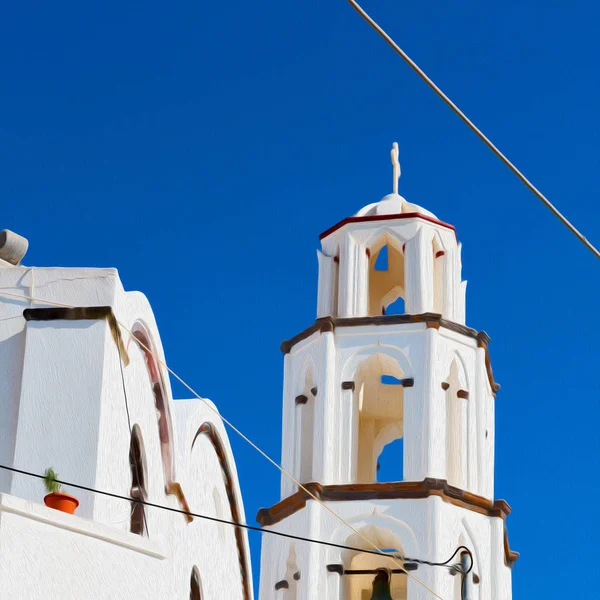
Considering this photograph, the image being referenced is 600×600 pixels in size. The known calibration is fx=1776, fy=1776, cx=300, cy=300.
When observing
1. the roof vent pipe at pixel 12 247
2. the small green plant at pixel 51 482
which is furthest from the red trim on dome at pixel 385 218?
the small green plant at pixel 51 482

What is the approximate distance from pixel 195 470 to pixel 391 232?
8733mm

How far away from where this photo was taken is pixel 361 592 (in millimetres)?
24531

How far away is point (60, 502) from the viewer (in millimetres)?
13297

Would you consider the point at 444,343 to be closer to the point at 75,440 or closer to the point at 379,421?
the point at 379,421

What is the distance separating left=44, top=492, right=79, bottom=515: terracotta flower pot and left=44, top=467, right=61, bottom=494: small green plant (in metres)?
0.32

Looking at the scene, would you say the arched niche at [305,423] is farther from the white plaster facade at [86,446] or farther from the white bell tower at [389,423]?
the white plaster facade at [86,446]

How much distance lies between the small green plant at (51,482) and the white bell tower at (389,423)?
1026cm

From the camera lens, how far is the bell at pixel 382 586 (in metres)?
22.7

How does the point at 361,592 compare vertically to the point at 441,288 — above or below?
below

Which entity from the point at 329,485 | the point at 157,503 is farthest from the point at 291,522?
the point at 157,503

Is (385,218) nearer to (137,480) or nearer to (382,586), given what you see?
(382,586)

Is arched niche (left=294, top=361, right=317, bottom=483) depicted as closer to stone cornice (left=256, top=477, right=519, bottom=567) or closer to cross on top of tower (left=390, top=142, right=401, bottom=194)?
stone cornice (left=256, top=477, right=519, bottom=567)

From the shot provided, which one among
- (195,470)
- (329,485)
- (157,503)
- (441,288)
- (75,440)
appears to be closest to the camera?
(75,440)

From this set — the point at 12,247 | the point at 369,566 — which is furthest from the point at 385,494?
the point at 12,247
